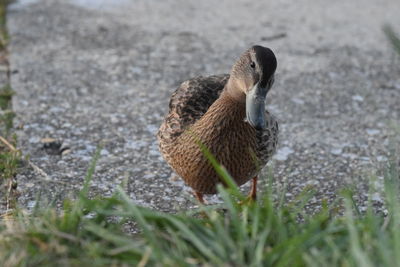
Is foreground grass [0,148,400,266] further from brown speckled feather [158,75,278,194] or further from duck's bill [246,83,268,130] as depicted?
brown speckled feather [158,75,278,194]

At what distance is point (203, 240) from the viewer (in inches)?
104

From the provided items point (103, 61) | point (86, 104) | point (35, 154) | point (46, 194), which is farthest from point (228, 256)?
point (103, 61)

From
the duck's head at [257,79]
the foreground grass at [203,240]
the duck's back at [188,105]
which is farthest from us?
the duck's back at [188,105]

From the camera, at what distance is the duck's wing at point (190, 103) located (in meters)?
3.95

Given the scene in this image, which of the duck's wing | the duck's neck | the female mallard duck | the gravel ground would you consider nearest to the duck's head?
the female mallard duck

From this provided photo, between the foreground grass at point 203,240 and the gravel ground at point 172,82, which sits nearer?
the foreground grass at point 203,240

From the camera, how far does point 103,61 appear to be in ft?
19.2

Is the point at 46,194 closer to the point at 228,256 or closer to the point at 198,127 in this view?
the point at 198,127

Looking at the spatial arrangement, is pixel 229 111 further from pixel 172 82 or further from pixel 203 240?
pixel 172 82

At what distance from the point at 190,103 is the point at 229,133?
17.1 inches

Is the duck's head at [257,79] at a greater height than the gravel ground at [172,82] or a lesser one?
greater

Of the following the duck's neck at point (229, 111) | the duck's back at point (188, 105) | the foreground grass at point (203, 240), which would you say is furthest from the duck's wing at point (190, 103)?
the foreground grass at point (203, 240)

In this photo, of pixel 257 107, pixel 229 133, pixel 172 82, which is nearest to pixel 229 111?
pixel 229 133

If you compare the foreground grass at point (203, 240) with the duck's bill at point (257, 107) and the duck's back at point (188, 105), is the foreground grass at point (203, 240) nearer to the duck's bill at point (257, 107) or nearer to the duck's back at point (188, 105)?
the duck's bill at point (257, 107)
